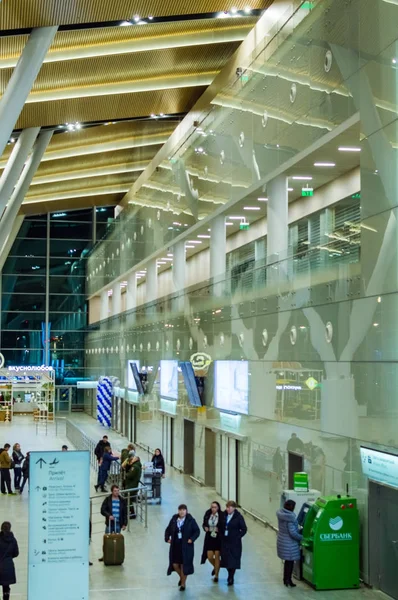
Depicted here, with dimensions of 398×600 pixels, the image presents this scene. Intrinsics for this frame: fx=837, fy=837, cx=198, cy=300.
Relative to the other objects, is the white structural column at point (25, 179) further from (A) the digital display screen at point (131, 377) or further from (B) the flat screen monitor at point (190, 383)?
(B) the flat screen monitor at point (190, 383)

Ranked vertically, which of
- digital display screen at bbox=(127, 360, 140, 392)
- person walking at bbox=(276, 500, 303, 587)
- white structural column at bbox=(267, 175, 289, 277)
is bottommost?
person walking at bbox=(276, 500, 303, 587)

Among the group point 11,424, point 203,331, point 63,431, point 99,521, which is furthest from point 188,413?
point 11,424

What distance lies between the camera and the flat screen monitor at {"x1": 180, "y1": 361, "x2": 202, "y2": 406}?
2353 cm

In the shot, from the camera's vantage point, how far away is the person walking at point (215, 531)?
1255 cm

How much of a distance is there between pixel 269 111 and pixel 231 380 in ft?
21.7

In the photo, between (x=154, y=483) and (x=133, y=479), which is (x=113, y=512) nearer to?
(x=133, y=479)

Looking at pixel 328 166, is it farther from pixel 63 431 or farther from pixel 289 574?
pixel 63 431

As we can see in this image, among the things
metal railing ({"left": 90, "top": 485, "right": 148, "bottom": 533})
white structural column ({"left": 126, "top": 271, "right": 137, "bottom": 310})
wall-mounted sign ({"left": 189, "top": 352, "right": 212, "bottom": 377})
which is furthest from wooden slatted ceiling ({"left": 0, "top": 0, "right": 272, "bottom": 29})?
white structural column ({"left": 126, "top": 271, "right": 137, "bottom": 310})

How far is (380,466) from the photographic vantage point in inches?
450

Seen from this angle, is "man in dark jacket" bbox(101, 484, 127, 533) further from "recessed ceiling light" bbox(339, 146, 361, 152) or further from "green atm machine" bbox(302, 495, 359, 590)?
"recessed ceiling light" bbox(339, 146, 361, 152)

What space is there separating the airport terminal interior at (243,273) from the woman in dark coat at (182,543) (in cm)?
40

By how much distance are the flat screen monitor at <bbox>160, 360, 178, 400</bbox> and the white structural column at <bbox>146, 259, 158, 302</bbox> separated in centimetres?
466

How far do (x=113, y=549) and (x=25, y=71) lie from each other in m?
10.3

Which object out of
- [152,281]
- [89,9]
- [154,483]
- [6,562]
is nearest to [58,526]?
[6,562]
